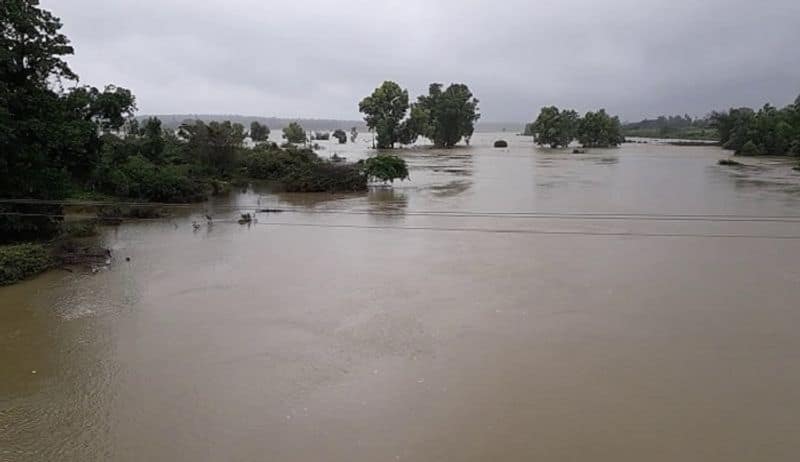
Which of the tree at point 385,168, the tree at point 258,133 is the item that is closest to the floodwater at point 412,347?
the tree at point 385,168

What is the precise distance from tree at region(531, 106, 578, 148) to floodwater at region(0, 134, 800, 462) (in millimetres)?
37958

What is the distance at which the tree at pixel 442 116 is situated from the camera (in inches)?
1780

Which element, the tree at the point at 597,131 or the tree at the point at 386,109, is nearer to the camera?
the tree at the point at 386,109

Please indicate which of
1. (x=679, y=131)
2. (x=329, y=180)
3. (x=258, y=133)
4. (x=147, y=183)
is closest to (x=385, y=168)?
(x=329, y=180)

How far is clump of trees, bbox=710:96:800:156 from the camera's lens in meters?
36.2

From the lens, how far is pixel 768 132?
37.8m

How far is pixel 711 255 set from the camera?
11.5m

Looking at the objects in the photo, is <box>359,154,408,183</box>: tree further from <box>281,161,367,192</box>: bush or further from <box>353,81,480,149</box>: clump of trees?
<box>353,81,480,149</box>: clump of trees

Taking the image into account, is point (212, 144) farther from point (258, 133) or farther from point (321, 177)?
point (258, 133)

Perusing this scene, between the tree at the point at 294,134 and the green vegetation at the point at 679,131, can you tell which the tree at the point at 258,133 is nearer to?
the tree at the point at 294,134

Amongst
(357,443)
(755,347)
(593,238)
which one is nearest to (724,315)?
(755,347)

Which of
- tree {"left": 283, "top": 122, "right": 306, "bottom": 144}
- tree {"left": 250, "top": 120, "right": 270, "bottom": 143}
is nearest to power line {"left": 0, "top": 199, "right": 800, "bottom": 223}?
tree {"left": 283, "top": 122, "right": 306, "bottom": 144}

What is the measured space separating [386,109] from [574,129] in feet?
60.5

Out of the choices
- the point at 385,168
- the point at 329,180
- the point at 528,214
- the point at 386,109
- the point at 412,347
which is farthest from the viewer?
the point at 386,109
